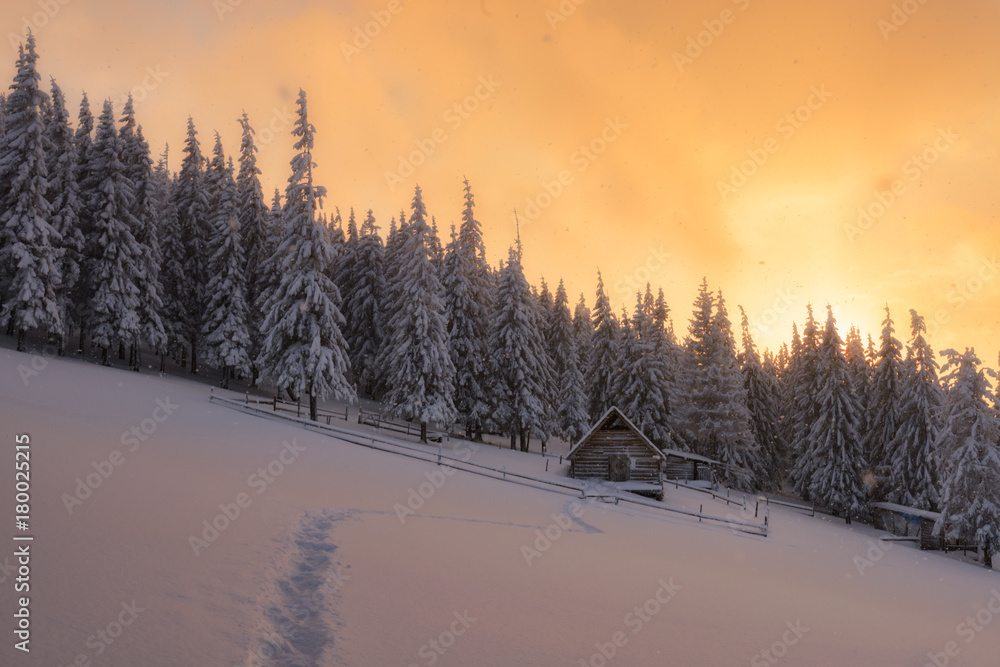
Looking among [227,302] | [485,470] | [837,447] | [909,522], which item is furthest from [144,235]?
[909,522]

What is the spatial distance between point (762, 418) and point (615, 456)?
84.4 feet

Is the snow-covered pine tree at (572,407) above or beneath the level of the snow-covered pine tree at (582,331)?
beneath

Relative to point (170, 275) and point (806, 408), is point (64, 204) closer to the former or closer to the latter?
point (170, 275)

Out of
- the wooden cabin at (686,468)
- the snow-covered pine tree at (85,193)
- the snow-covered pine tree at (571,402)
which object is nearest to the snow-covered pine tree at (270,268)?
the snow-covered pine tree at (85,193)

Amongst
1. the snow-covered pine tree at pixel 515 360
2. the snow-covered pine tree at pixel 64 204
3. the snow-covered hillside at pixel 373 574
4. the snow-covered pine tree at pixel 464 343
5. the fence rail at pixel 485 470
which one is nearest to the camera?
the snow-covered hillside at pixel 373 574

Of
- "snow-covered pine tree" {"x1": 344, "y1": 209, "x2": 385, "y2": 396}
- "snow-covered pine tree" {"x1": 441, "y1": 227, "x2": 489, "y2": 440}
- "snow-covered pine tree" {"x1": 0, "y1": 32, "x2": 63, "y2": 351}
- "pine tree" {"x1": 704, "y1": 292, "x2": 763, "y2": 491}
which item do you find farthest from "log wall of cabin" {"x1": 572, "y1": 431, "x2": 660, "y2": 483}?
"snow-covered pine tree" {"x1": 0, "y1": 32, "x2": 63, "y2": 351}

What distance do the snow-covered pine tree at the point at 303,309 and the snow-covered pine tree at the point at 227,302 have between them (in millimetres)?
9856

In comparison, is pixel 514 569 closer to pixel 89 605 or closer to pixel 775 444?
pixel 89 605

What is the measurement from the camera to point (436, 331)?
36.8 metres

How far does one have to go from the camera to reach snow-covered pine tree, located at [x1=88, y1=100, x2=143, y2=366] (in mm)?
37500

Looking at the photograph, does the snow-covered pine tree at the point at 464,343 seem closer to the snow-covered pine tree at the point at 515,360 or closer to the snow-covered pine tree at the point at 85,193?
the snow-covered pine tree at the point at 515,360

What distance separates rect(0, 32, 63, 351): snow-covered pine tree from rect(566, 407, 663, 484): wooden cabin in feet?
116

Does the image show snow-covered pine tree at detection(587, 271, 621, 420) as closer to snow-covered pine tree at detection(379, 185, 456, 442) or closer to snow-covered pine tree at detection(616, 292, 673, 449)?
snow-covered pine tree at detection(616, 292, 673, 449)

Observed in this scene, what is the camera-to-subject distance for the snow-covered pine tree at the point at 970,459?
32594 millimetres
